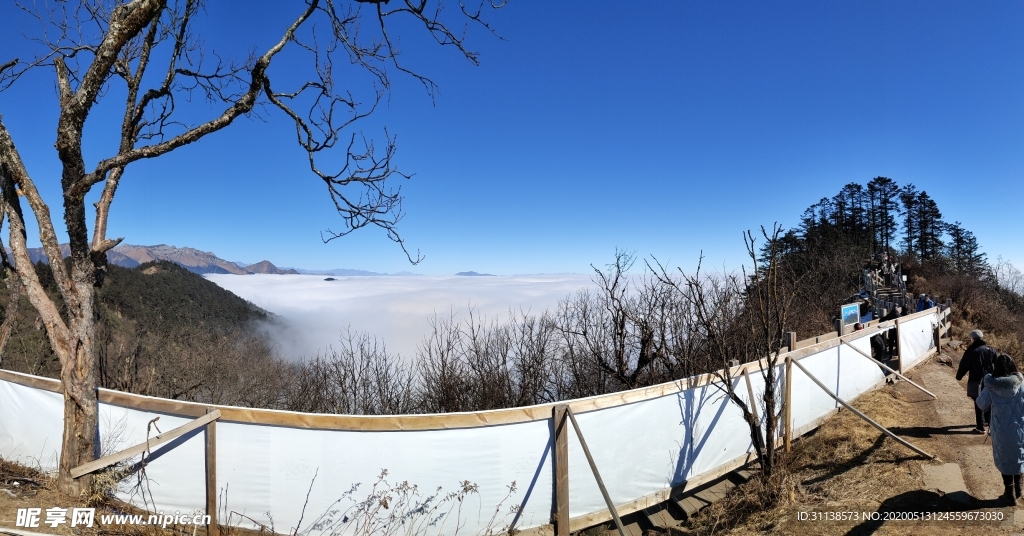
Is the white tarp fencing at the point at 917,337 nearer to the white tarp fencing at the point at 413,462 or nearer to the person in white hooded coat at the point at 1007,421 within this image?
the person in white hooded coat at the point at 1007,421

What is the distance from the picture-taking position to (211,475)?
17.7 ft

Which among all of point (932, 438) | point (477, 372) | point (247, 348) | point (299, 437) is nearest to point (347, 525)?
point (299, 437)

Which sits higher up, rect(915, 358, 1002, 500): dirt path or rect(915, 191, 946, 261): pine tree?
rect(915, 191, 946, 261): pine tree

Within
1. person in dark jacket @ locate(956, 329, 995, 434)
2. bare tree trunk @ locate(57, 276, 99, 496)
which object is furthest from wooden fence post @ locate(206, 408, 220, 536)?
person in dark jacket @ locate(956, 329, 995, 434)

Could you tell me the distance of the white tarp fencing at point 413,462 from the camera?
513 centimetres

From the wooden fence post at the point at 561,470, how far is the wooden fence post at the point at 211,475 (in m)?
3.62

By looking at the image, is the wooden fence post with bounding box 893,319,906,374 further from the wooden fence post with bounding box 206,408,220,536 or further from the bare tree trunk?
the bare tree trunk

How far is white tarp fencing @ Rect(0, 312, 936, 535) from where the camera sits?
5.13 meters

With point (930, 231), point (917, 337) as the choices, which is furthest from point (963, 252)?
point (917, 337)

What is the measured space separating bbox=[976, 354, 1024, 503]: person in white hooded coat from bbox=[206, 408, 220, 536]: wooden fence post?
8758mm

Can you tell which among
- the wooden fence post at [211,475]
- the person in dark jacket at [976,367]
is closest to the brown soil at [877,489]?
the person in dark jacket at [976,367]

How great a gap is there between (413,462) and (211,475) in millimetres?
2226

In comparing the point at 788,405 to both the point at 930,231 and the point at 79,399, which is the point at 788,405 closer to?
the point at 79,399

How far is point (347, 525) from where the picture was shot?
5121mm
